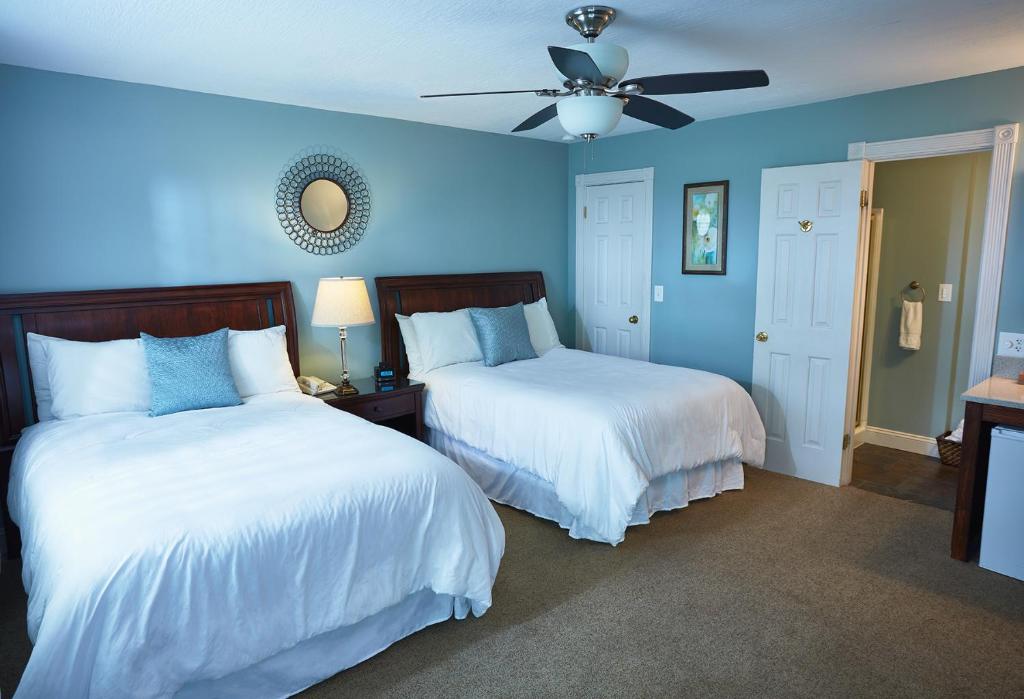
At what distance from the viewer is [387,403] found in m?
3.99

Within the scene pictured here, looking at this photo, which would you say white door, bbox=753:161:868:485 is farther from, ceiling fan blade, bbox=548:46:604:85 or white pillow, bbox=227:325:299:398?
white pillow, bbox=227:325:299:398

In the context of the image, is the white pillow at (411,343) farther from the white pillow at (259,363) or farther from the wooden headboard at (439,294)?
the white pillow at (259,363)

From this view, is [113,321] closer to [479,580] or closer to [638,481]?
[479,580]

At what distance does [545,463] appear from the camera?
3420 mm

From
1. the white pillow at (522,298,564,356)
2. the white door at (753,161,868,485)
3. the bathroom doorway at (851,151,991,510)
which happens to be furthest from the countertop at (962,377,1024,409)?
the white pillow at (522,298,564,356)

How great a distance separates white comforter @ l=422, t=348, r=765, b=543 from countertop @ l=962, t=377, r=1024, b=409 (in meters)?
1.17

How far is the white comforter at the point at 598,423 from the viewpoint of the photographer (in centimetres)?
319

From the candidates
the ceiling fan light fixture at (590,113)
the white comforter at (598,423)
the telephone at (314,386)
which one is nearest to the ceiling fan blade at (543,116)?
the ceiling fan light fixture at (590,113)

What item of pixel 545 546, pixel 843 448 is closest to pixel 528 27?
pixel 545 546

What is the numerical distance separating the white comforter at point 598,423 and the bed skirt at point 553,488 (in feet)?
0.34

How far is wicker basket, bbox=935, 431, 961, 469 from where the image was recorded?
14.1 feet

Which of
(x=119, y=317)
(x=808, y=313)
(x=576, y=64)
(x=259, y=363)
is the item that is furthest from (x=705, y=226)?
(x=119, y=317)

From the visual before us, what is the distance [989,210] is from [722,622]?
8.46ft

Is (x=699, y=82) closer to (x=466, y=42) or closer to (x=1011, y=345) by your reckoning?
(x=466, y=42)
